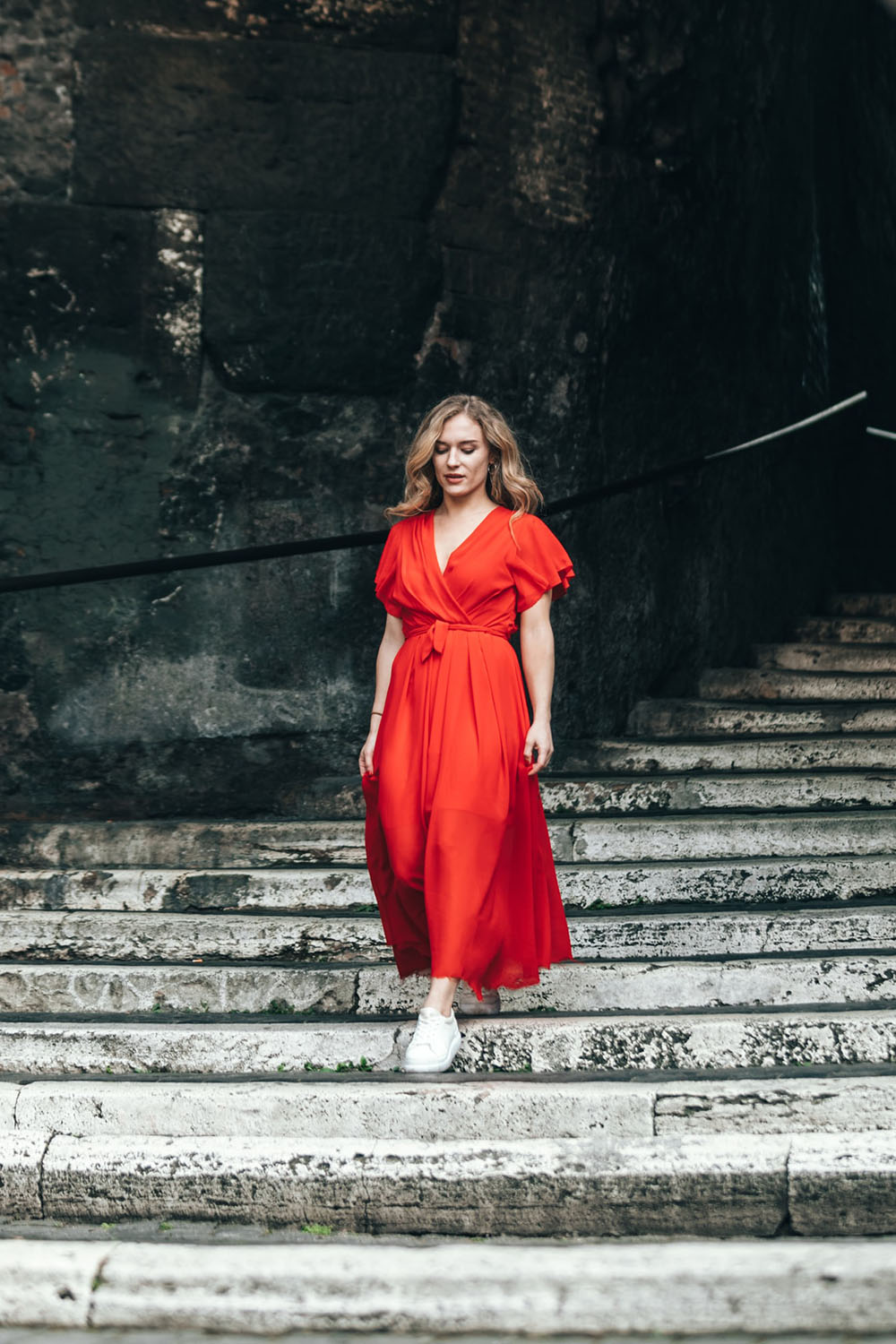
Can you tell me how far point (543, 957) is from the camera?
352 centimetres

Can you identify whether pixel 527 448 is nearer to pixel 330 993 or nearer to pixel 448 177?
pixel 448 177

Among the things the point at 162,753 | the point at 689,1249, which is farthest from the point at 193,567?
the point at 689,1249

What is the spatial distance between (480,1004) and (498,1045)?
265mm

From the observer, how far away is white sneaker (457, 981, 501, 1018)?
3.62 meters

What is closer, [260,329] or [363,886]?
[363,886]

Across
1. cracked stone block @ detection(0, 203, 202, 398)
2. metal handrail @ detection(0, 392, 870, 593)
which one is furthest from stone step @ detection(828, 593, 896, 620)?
cracked stone block @ detection(0, 203, 202, 398)

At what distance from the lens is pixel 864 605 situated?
789 centimetres

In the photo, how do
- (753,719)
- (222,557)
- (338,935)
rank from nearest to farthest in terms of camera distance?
(338,935), (222,557), (753,719)

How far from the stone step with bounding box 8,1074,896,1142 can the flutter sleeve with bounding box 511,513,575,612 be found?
120cm

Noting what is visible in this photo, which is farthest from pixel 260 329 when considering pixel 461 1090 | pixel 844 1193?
pixel 844 1193

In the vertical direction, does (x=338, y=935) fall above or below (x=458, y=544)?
below

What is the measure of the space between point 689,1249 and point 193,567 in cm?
302

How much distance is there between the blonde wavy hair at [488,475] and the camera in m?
3.71

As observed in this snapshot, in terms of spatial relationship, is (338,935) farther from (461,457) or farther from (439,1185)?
(461,457)
